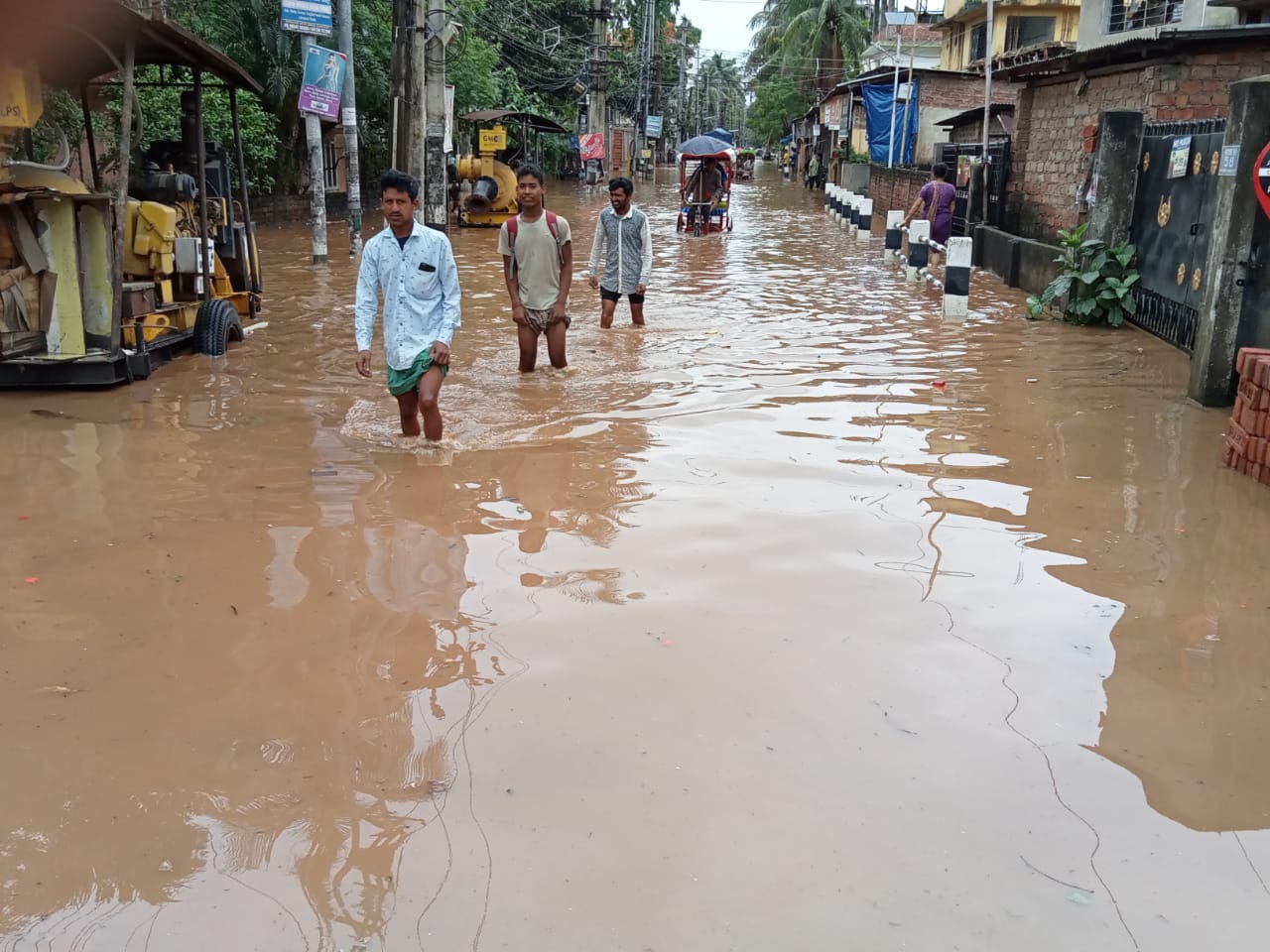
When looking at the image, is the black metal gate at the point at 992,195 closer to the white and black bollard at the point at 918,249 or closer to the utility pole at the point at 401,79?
the white and black bollard at the point at 918,249

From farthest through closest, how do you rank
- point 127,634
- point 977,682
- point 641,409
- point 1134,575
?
1. point 641,409
2. point 1134,575
3. point 127,634
4. point 977,682

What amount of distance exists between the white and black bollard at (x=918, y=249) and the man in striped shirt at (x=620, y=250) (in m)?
5.43

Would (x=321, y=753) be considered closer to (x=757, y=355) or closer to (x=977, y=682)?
(x=977, y=682)

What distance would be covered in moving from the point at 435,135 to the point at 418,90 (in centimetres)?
188

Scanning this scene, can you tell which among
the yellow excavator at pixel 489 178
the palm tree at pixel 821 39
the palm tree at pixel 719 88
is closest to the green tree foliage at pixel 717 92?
the palm tree at pixel 719 88

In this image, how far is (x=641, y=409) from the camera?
25.0ft

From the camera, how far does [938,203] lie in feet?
49.8

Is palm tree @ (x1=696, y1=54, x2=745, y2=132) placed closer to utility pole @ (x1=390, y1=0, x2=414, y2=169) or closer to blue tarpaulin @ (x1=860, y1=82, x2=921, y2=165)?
blue tarpaulin @ (x1=860, y1=82, x2=921, y2=165)

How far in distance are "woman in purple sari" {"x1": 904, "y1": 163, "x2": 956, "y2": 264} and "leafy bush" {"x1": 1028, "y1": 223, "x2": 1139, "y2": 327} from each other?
147 inches

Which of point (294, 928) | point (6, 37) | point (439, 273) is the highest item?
point (6, 37)

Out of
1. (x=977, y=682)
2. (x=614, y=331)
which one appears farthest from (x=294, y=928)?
(x=614, y=331)

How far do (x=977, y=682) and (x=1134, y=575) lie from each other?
136 cm

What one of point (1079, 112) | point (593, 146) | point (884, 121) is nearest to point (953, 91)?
point (884, 121)

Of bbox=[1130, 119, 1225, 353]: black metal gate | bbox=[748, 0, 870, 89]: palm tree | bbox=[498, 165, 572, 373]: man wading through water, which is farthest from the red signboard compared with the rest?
bbox=[498, 165, 572, 373]: man wading through water
